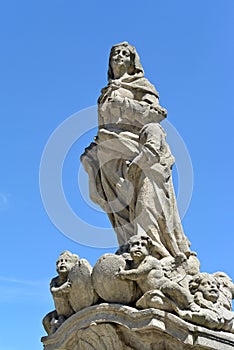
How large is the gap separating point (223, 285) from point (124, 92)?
3.07 metres

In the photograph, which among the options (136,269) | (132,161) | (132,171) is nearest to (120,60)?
(132,161)

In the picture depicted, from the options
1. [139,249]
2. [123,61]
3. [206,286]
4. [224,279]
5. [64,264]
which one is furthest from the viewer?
[123,61]

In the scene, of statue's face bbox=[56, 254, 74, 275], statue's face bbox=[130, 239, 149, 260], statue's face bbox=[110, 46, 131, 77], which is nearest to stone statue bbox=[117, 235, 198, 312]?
statue's face bbox=[130, 239, 149, 260]

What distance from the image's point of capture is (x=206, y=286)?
277 inches

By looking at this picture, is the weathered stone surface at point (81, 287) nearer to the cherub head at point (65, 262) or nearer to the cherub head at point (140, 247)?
the cherub head at point (65, 262)

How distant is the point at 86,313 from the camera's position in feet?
23.3

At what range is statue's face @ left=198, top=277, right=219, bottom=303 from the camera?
698 centimetres

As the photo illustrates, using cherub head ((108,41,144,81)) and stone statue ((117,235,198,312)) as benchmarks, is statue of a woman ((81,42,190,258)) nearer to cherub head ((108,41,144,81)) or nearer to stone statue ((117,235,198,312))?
cherub head ((108,41,144,81))

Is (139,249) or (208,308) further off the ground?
(139,249)

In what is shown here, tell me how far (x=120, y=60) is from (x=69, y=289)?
12.3ft

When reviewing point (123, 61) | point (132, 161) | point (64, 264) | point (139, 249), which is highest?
point (123, 61)

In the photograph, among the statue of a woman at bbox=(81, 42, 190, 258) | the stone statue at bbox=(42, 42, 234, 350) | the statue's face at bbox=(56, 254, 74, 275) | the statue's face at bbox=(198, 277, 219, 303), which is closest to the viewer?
the stone statue at bbox=(42, 42, 234, 350)

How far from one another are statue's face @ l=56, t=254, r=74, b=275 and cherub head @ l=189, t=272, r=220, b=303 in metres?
1.38

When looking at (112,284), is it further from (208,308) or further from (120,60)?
(120,60)
